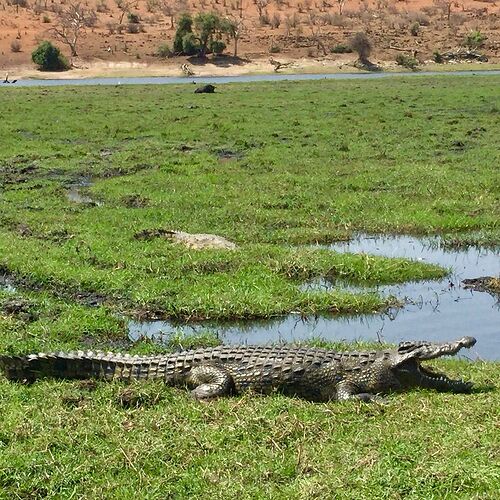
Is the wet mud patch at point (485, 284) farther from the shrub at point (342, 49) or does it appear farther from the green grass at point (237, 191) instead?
the shrub at point (342, 49)

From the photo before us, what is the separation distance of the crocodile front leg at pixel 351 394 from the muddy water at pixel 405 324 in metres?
1.93

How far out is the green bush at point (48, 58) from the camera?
51781 mm

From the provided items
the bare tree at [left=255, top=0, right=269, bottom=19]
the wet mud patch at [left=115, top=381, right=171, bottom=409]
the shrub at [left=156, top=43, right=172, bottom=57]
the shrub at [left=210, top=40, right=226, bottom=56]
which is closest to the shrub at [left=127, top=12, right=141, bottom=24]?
the bare tree at [left=255, top=0, right=269, bottom=19]

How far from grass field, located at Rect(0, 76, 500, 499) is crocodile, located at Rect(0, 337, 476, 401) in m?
0.18

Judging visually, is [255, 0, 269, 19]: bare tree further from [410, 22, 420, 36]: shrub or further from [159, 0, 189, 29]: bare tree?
[410, 22, 420, 36]: shrub

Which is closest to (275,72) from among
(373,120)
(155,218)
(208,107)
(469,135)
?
(208,107)

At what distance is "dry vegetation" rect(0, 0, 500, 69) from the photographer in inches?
2258

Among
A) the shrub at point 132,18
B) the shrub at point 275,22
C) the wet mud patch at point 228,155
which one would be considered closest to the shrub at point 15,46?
the shrub at point 132,18

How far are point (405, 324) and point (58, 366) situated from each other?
4134 mm

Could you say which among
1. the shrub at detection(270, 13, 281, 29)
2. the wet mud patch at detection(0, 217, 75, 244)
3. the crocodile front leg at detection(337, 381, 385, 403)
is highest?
the shrub at detection(270, 13, 281, 29)

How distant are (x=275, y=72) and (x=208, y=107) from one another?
24.4 m

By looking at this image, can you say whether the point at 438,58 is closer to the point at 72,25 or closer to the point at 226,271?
the point at 72,25

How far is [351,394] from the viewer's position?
6.87 m

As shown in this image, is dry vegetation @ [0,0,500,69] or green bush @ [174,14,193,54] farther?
dry vegetation @ [0,0,500,69]
